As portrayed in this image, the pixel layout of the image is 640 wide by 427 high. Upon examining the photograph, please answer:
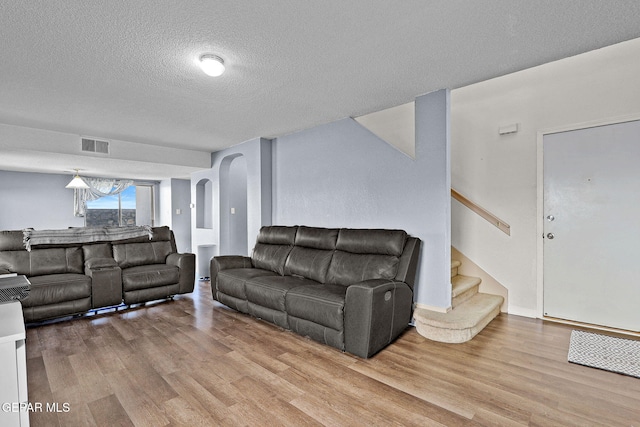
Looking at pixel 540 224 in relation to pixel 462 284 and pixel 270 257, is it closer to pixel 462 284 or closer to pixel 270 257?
pixel 462 284

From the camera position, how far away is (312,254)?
3682 millimetres

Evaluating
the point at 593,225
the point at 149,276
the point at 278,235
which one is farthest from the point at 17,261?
the point at 593,225

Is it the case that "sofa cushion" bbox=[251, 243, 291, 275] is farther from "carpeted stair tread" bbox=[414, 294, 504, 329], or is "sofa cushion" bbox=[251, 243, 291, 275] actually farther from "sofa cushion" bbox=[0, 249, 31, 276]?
"sofa cushion" bbox=[0, 249, 31, 276]

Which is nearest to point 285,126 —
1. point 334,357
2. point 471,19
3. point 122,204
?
point 471,19

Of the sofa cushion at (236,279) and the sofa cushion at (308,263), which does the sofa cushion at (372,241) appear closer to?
the sofa cushion at (308,263)

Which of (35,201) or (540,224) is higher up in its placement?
(35,201)

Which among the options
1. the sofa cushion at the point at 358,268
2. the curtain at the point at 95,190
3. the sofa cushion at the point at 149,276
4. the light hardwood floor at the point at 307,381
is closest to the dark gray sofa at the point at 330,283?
the sofa cushion at the point at 358,268

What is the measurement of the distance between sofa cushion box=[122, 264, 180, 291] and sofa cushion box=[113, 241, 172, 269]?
5.0 inches

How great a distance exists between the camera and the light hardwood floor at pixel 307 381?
5.91ft

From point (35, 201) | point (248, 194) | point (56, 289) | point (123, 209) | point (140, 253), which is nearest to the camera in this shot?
point (56, 289)

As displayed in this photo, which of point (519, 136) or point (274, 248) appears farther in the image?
point (274, 248)

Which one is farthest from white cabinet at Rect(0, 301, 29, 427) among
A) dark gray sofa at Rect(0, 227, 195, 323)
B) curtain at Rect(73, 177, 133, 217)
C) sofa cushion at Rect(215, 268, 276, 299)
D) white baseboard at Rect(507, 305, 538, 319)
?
curtain at Rect(73, 177, 133, 217)

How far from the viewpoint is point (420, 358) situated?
2.52 metres

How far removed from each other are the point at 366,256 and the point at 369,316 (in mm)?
870
